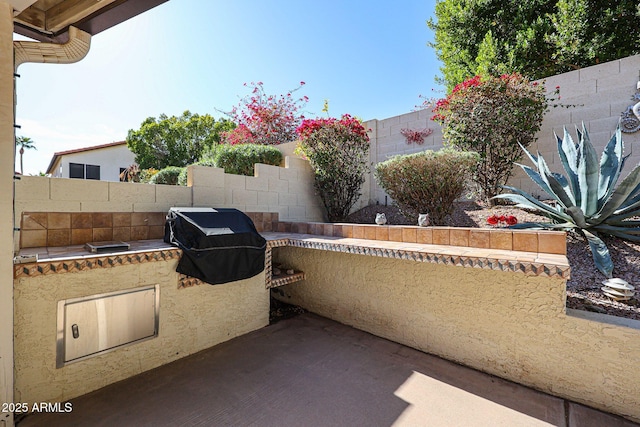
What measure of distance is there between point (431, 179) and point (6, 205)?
17.9 ft

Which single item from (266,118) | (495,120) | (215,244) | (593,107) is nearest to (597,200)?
(495,120)

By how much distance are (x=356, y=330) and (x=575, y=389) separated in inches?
101

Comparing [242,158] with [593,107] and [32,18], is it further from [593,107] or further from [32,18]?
[593,107]

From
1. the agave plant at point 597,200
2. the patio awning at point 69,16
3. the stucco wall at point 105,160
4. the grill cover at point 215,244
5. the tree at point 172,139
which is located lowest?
the grill cover at point 215,244

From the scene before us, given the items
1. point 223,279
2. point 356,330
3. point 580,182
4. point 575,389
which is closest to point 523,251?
point 575,389

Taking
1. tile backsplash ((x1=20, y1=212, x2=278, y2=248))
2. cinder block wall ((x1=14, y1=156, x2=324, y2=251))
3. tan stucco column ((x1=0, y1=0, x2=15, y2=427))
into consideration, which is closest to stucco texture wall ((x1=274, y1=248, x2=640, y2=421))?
cinder block wall ((x1=14, y1=156, x2=324, y2=251))

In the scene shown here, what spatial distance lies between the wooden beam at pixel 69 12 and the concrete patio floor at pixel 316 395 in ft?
12.2

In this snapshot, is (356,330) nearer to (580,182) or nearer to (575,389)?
(575,389)

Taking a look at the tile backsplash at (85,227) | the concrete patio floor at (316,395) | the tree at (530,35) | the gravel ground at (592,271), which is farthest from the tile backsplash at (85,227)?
the tree at (530,35)

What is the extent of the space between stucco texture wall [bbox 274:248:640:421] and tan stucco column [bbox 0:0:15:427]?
368 cm

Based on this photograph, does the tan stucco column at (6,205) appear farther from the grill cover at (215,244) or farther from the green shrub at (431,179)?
the green shrub at (431,179)

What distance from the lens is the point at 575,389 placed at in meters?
2.63

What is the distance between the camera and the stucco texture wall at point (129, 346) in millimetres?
2330

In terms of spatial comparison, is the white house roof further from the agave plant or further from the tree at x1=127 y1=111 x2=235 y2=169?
the agave plant
